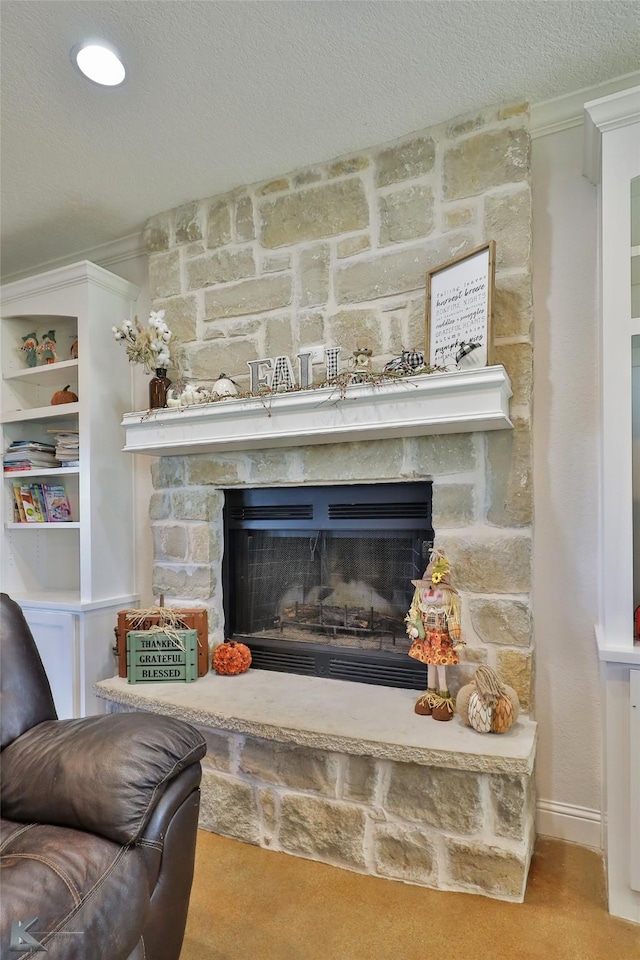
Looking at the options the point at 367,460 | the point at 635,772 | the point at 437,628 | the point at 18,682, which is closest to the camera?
the point at 18,682

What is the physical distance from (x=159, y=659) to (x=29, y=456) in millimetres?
1276

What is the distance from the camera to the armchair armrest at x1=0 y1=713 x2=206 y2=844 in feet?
3.71

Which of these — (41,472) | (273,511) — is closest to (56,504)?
(41,472)

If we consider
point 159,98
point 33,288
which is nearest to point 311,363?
point 159,98

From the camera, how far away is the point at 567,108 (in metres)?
1.93

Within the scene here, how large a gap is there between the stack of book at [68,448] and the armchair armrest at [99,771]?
5.35ft

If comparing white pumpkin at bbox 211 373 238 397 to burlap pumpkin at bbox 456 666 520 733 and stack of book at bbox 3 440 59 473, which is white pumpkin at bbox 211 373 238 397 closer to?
stack of book at bbox 3 440 59 473

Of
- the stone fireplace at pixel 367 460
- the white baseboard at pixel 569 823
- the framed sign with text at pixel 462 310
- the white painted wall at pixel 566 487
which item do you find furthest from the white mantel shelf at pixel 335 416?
the white baseboard at pixel 569 823

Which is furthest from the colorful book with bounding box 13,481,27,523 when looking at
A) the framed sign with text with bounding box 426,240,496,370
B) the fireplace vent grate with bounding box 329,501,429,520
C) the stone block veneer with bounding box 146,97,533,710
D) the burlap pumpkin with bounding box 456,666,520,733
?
the burlap pumpkin with bounding box 456,666,520,733

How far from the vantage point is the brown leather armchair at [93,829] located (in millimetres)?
963

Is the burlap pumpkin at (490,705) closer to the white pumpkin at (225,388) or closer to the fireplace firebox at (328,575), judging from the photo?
the fireplace firebox at (328,575)

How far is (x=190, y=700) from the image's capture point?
2.04 m

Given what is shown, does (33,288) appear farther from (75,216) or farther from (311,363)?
(311,363)

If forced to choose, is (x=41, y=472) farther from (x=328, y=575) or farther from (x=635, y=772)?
(x=635, y=772)
